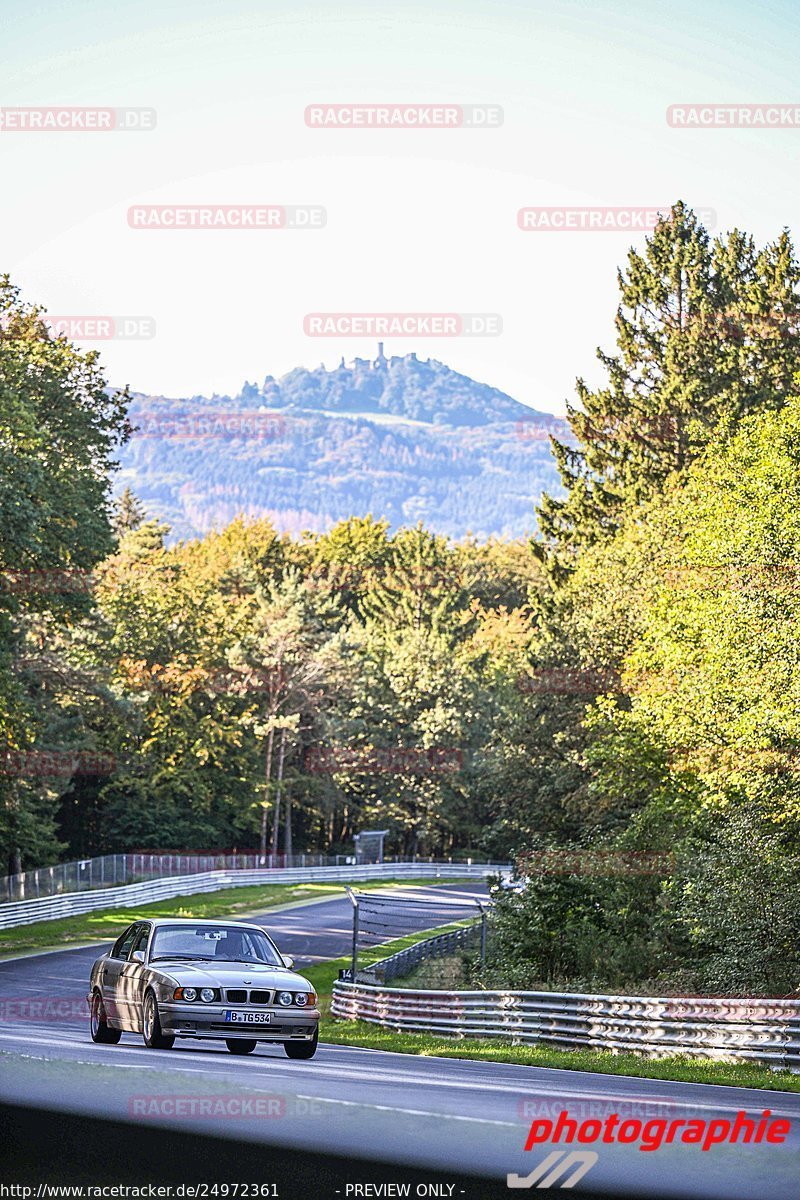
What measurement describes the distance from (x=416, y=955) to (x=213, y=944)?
96.5 feet

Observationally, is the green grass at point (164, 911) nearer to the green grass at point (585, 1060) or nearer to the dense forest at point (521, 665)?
the dense forest at point (521, 665)

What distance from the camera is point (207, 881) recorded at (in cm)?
7100

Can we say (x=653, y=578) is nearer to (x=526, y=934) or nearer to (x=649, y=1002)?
(x=526, y=934)

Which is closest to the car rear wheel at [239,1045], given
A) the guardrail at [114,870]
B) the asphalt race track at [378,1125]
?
the asphalt race track at [378,1125]

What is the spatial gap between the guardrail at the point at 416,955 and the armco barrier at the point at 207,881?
1265cm

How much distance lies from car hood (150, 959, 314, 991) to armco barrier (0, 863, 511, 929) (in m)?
37.1

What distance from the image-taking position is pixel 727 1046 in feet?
63.7

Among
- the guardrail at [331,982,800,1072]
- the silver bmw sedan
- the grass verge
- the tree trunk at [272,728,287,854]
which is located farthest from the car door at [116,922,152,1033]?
the tree trunk at [272,728,287,854]

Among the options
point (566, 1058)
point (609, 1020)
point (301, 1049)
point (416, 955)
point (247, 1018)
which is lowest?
point (416, 955)

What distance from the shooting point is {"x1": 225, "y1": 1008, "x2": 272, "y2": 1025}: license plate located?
14.3 m

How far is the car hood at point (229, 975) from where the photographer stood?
47.8ft

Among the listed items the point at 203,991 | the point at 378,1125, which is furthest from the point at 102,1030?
the point at 378,1125

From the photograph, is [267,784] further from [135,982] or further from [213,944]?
[135,982]

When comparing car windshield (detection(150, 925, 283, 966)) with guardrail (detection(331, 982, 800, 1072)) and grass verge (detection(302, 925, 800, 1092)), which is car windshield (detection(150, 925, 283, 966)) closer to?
grass verge (detection(302, 925, 800, 1092))
